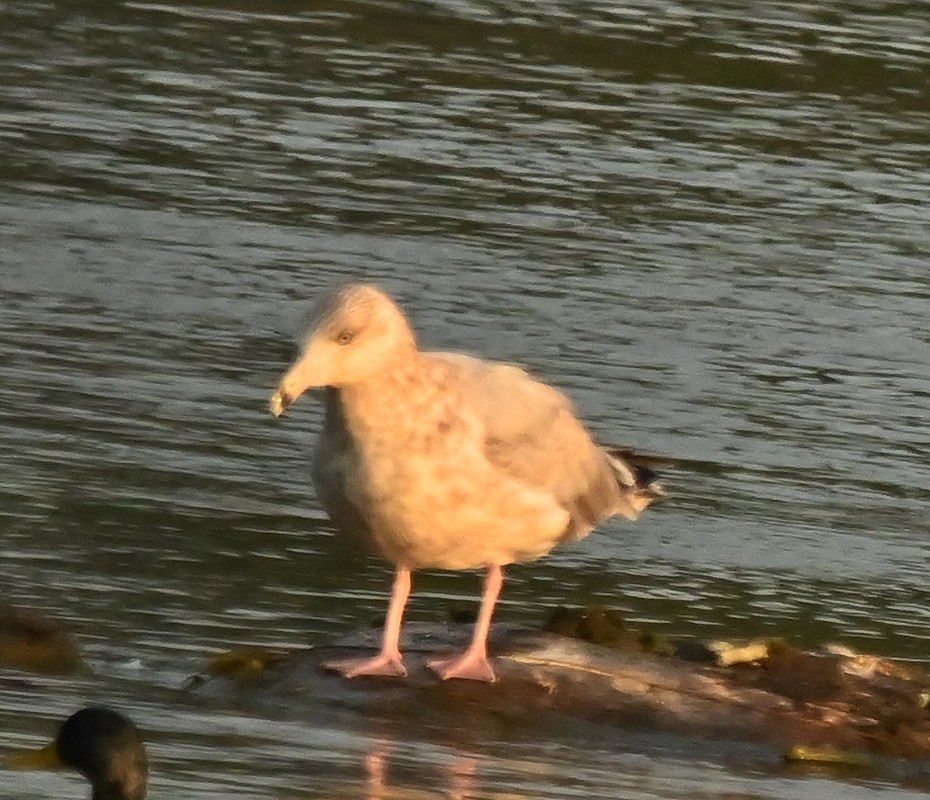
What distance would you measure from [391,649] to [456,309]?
578 centimetres

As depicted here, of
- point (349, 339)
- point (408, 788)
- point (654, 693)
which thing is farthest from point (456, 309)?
point (408, 788)

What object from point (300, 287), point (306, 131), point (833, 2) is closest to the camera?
point (300, 287)

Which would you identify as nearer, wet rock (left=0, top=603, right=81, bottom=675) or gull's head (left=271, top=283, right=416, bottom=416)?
Result: gull's head (left=271, top=283, right=416, bottom=416)

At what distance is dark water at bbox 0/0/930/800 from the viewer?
9.84 meters

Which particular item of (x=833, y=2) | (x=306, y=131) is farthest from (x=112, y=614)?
(x=833, y=2)

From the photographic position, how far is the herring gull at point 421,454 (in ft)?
29.8

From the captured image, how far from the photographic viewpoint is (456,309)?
603 inches

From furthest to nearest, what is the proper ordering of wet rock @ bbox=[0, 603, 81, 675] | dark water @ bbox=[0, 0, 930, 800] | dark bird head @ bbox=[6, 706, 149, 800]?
1. dark water @ bbox=[0, 0, 930, 800]
2. wet rock @ bbox=[0, 603, 81, 675]
3. dark bird head @ bbox=[6, 706, 149, 800]

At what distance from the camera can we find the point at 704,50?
867 inches

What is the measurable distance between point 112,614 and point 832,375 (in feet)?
17.7

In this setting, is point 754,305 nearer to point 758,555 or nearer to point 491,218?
point 491,218

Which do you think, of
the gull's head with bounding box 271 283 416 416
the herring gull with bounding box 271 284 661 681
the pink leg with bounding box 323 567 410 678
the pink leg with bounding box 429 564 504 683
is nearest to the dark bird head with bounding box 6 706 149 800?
the herring gull with bounding box 271 284 661 681

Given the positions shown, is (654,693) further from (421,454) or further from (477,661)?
(421,454)

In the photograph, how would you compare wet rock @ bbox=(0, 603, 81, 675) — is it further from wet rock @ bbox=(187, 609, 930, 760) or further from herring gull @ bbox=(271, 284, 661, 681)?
herring gull @ bbox=(271, 284, 661, 681)
